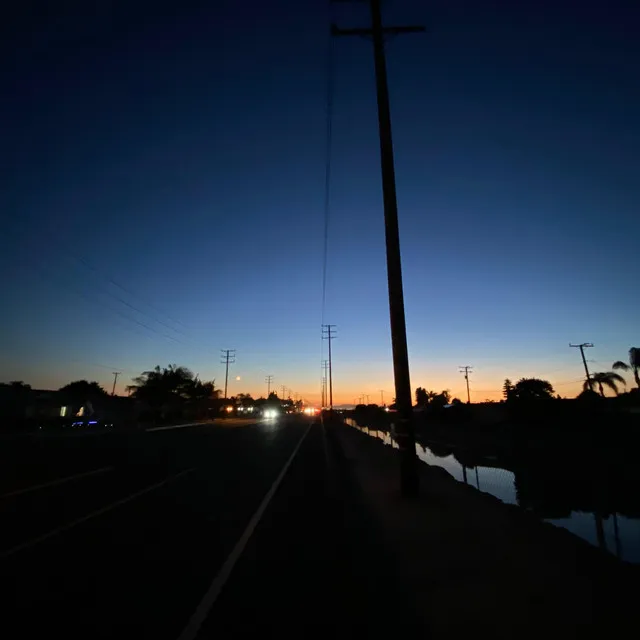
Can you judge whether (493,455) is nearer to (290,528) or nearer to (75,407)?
(290,528)

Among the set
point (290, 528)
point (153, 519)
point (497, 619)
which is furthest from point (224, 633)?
point (153, 519)

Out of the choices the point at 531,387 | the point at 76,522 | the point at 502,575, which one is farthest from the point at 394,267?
the point at 531,387

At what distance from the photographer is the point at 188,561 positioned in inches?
223

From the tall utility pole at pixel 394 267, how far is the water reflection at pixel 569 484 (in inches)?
183

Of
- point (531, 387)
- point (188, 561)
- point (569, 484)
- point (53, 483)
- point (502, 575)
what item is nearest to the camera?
point (502, 575)

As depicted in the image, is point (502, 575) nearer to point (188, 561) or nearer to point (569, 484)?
point (188, 561)

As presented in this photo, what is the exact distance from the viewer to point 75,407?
6500 cm

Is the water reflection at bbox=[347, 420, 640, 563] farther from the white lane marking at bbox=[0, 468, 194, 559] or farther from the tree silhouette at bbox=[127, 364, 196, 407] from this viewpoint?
the tree silhouette at bbox=[127, 364, 196, 407]

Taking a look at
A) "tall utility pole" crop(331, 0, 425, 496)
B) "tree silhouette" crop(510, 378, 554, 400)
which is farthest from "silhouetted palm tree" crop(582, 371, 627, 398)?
"tall utility pole" crop(331, 0, 425, 496)

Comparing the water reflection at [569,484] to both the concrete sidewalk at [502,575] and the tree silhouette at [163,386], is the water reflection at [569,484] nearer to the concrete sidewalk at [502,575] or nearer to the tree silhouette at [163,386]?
the concrete sidewalk at [502,575]

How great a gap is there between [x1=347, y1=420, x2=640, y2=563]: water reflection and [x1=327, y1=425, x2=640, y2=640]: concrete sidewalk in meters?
3.48

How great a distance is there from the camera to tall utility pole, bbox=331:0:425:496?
9742mm

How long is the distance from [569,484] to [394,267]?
47.8 feet

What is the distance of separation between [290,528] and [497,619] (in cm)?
411
